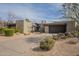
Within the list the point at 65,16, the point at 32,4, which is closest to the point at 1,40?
the point at 32,4

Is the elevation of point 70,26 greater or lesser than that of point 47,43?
greater

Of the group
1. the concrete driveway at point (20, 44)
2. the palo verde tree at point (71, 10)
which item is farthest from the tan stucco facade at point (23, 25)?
the palo verde tree at point (71, 10)

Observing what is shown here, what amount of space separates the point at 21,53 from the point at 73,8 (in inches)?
45.4

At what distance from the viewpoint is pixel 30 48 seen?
537 cm

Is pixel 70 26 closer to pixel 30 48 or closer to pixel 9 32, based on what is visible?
pixel 30 48

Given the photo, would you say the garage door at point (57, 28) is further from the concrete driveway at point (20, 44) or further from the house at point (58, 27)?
the concrete driveway at point (20, 44)

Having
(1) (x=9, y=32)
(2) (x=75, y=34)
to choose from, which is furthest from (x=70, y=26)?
(1) (x=9, y=32)

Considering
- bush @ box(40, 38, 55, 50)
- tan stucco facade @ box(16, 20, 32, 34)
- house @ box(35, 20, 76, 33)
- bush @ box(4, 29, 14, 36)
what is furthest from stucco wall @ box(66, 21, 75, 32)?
bush @ box(4, 29, 14, 36)

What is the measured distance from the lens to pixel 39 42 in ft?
17.7

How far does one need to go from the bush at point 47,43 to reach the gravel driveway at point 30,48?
2.5 inches

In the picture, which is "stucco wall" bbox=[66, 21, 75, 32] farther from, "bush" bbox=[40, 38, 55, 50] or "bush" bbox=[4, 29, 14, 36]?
"bush" bbox=[4, 29, 14, 36]

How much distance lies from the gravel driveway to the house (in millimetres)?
123

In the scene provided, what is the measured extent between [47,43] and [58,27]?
1.07 ft

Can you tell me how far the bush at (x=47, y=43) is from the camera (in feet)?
17.4
